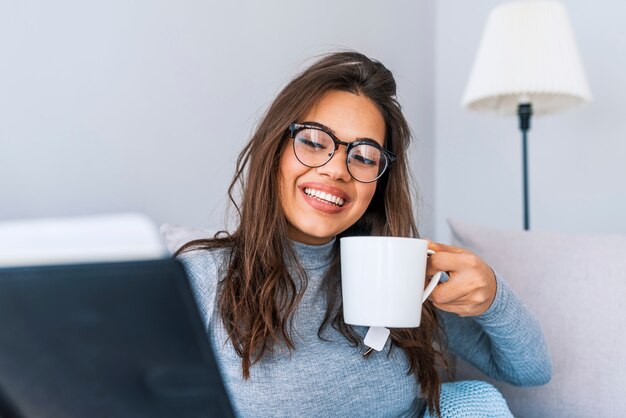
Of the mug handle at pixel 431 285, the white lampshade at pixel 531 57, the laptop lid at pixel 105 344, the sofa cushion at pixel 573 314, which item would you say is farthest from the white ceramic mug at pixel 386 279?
the white lampshade at pixel 531 57

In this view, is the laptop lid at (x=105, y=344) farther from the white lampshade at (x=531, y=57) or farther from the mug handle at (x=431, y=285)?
the white lampshade at (x=531, y=57)

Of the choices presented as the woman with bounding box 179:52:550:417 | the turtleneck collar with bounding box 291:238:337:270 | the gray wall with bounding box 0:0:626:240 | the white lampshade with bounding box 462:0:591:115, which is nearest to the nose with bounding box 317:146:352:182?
the woman with bounding box 179:52:550:417

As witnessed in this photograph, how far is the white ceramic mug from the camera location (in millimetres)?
710

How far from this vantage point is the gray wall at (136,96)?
1.04 m

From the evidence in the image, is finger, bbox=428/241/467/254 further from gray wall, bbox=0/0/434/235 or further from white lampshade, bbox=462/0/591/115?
white lampshade, bbox=462/0/591/115

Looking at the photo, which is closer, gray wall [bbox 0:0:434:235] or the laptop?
the laptop

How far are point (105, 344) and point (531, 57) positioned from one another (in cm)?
167

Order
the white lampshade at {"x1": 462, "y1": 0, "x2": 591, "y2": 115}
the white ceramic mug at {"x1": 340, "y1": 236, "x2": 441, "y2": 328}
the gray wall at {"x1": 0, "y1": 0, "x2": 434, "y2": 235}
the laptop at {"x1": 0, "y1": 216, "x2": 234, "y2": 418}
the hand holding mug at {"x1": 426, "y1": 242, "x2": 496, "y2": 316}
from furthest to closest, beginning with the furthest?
the white lampshade at {"x1": 462, "y1": 0, "x2": 591, "y2": 115} < the gray wall at {"x1": 0, "y1": 0, "x2": 434, "y2": 235} < the hand holding mug at {"x1": 426, "y1": 242, "x2": 496, "y2": 316} < the white ceramic mug at {"x1": 340, "y1": 236, "x2": 441, "y2": 328} < the laptop at {"x1": 0, "y1": 216, "x2": 234, "y2": 418}

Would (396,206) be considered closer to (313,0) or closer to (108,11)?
(108,11)

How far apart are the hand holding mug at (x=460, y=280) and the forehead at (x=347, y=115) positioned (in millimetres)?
211

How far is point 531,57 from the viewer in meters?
1.75

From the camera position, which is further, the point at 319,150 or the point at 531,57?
the point at 531,57

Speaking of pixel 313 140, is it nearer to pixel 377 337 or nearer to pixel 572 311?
pixel 377 337

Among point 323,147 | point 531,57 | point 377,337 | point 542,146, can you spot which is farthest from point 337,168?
point 542,146
